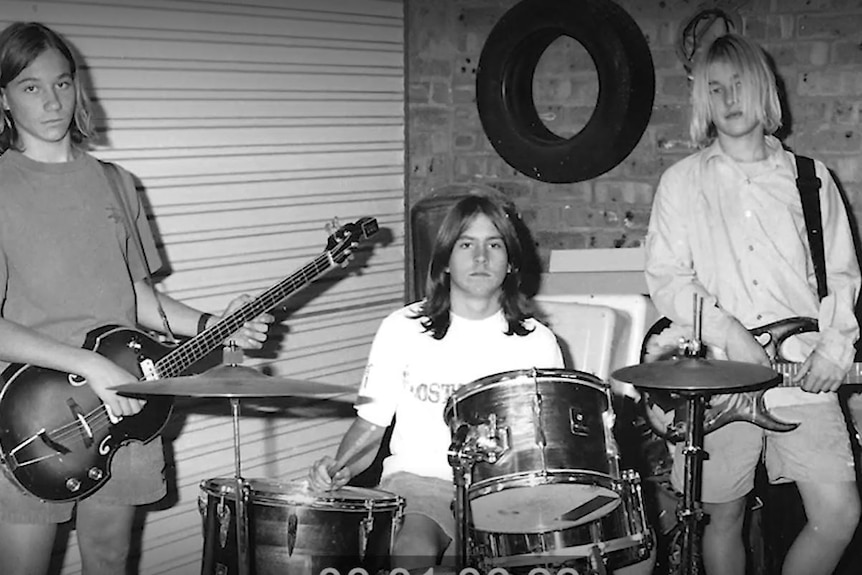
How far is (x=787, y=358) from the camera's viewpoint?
366 cm

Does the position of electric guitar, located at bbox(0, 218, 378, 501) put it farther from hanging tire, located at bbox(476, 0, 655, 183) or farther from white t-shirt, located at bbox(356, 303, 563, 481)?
hanging tire, located at bbox(476, 0, 655, 183)

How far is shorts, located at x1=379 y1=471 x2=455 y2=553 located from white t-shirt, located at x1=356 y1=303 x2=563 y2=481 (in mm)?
36

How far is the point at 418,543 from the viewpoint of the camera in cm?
339

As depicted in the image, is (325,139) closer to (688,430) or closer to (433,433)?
(433,433)

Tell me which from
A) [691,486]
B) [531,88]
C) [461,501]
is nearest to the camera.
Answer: [461,501]

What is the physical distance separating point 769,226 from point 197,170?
2.22m

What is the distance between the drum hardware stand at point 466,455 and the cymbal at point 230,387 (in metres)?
0.38

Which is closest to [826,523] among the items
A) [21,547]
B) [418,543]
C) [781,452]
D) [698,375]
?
[781,452]

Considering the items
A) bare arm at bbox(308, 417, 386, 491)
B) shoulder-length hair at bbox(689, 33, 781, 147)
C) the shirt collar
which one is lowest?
bare arm at bbox(308, 417, 386, 491)

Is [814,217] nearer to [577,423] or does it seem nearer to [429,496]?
[577,423]

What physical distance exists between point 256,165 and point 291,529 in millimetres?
2024

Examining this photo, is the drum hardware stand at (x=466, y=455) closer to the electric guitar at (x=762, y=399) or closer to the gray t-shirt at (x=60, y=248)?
the electric guitar at (x=762, y=399)

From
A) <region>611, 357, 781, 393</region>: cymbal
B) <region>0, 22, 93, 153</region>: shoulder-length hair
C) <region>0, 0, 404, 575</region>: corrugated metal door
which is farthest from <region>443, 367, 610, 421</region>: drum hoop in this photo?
<region>0, 0, 404, 575</region>: corrugated metal door

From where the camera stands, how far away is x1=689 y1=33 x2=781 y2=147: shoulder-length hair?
375 cm
